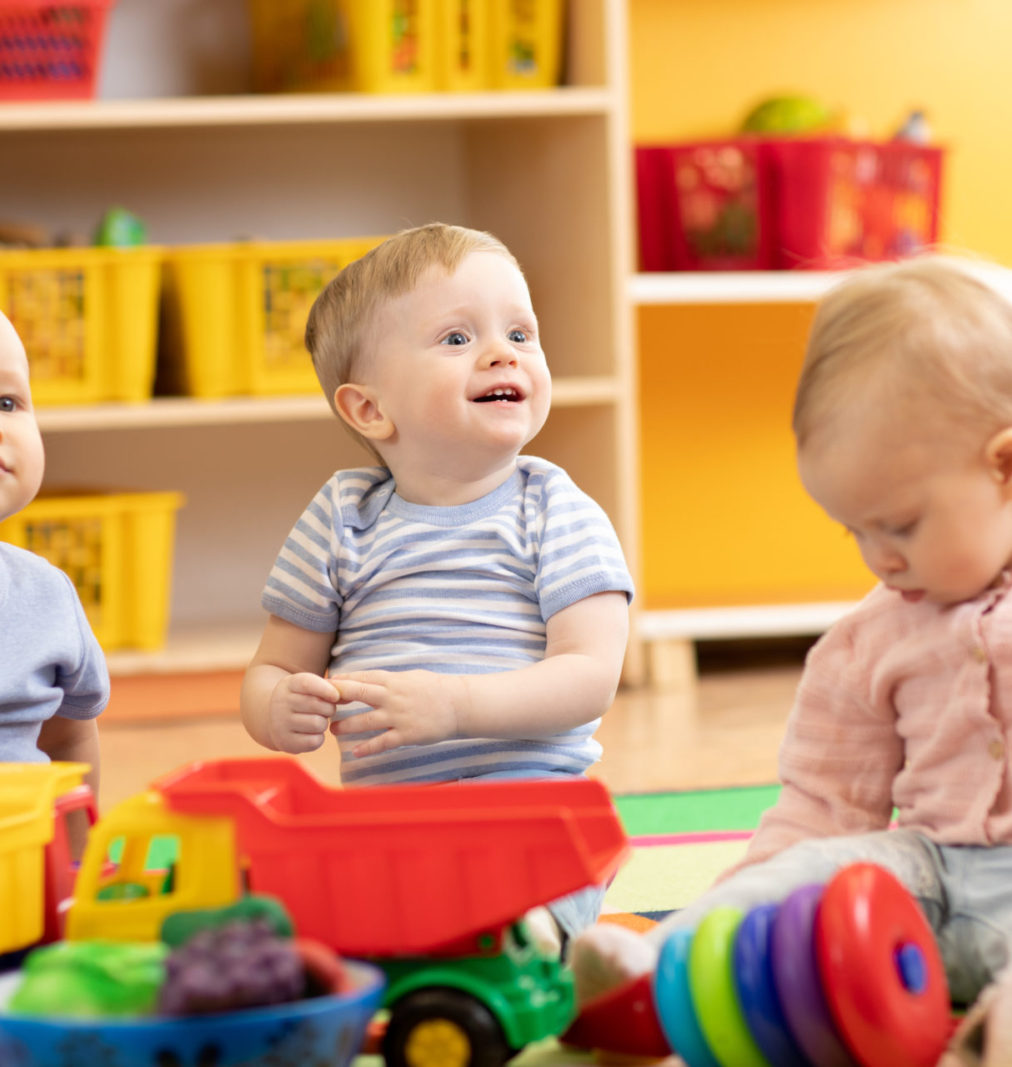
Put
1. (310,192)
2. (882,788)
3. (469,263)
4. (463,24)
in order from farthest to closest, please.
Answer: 1. (310,192)
2. (463,24)
3. (469,263)
4. (882,788)

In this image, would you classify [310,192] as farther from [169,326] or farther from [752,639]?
[752,639]

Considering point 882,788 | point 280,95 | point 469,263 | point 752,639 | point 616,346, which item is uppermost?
point 280,95

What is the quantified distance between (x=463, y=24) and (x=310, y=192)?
422mm

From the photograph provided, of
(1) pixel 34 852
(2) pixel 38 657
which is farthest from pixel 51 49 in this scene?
(1) pixel 34 852

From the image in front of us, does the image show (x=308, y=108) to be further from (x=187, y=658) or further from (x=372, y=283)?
(x=372, y=283)

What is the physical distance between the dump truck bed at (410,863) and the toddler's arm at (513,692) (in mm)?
141

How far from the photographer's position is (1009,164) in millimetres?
2305

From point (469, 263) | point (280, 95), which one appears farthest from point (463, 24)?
point (469, 263)

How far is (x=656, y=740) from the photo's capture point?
1.59 meters

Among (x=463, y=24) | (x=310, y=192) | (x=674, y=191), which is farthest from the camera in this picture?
(x=310, y=192)

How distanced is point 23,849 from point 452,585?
325 millimetres

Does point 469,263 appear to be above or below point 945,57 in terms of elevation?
below

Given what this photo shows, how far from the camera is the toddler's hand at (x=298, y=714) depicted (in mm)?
879

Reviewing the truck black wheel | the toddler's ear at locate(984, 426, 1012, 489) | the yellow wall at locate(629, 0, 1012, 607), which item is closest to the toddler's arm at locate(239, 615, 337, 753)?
the truck black wheel
